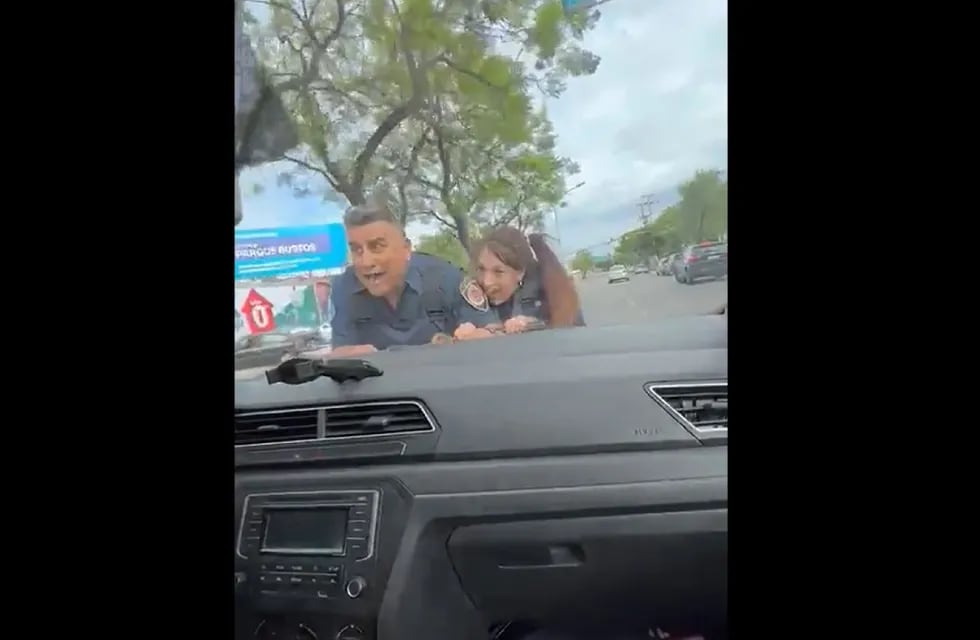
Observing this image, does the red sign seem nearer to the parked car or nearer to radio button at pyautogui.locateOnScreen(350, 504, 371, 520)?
the parked car

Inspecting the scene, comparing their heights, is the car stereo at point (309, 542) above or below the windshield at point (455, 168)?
below

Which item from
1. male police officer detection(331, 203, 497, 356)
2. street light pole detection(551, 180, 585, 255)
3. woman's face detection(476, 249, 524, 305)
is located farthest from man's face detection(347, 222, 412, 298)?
street light pole detection(551, 180, 585, 255)

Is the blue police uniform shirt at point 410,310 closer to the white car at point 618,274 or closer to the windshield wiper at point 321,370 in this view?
the windshield wiper at point 321,370

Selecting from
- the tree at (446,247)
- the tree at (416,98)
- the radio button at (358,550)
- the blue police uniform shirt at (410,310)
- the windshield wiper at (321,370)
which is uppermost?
the tree at (416,98)

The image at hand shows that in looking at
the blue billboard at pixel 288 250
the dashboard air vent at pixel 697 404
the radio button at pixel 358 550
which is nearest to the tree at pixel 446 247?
the blue billboard at pixel 288 250

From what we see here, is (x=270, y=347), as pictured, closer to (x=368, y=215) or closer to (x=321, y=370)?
(x=321, y=370)

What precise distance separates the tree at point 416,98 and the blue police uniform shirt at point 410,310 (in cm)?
7

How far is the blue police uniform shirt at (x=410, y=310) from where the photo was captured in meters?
1.30

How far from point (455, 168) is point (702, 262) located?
38 cm

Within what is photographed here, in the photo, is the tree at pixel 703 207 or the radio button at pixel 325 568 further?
the radio button at pixel 325 568

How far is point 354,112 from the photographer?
4.29 feet
